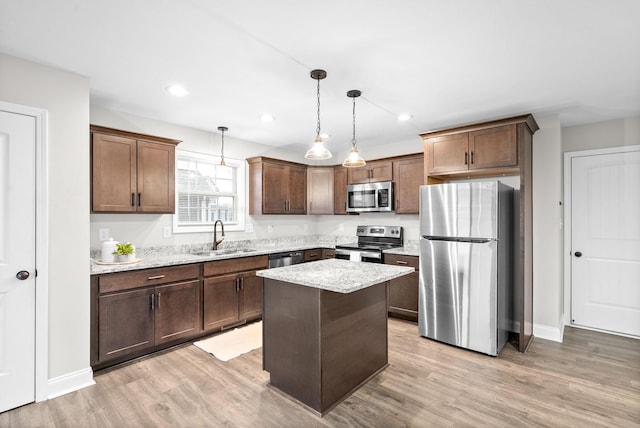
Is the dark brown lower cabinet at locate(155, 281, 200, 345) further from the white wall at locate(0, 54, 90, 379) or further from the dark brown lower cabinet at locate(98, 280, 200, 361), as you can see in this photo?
the white wall at locate(0, 54, 90, 379)

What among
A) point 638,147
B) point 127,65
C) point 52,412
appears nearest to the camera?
point 52,412

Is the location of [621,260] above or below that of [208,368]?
above

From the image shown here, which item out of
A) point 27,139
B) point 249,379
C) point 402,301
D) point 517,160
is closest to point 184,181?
point 27,139

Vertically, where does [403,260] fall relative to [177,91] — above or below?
below

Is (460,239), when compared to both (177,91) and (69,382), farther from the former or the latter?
(69,382)

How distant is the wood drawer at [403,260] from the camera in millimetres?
4137

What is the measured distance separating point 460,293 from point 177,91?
3.36 m

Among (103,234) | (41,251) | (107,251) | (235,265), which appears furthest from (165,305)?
(41,251)

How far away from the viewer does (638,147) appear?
367 cm

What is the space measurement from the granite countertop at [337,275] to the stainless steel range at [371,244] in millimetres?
1565

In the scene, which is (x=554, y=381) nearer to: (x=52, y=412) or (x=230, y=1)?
(x=230, y=1)

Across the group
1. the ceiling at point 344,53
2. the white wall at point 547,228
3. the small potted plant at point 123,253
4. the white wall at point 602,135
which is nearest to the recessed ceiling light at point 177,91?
the ceiling at point 344,53

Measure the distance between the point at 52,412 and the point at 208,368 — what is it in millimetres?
1095

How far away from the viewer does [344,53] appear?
2297 millimetres
